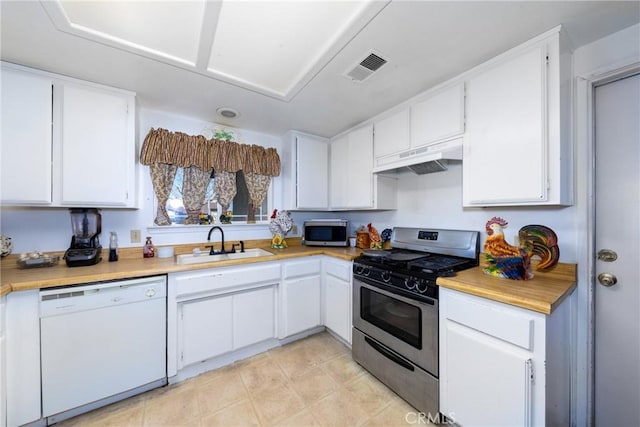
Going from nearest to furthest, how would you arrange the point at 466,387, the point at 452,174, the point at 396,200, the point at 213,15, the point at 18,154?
1. the point at 213,15
2. the point at 466,387
3. the point at 18,154
4. the point at 452,174
5. the point at 396,200

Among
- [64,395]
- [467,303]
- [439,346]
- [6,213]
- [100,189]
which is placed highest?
[100,189]

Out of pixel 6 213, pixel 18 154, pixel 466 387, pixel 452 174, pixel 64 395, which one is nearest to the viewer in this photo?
pixel 466 387

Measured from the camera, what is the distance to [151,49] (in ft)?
4.68

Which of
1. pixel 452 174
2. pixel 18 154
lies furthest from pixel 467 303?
pixel 18 154

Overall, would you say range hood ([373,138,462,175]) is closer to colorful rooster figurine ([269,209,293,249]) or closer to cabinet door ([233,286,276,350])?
colorful rooster figurine ([269,209,293,249])

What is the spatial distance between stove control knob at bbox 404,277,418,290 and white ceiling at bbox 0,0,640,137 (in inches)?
56.8

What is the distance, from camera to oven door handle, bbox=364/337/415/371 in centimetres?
158

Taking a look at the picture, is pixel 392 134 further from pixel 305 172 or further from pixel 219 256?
pixel 219 256

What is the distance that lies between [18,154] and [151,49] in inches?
44.6

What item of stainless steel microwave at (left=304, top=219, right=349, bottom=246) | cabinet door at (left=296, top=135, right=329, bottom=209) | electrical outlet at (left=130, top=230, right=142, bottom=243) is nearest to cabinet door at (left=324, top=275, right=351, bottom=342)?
stainless steel microwave at (left=304, top=219, right=349, bottom=246)

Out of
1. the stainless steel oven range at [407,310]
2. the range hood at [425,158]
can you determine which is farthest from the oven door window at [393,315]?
the range hood at [425,158]

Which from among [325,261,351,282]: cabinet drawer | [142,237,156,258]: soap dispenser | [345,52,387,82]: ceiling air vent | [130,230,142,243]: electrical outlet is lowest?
[325,261,351,282]: cabinet drawer

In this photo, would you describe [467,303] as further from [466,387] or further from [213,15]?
[213,15]

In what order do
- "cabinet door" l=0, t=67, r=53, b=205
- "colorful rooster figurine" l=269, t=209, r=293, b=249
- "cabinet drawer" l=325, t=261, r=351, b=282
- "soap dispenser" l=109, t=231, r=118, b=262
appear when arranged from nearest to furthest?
"cabinet door" l=0, t=67, r=53, b=205
"soap dispenser" l=109, t=231, r=118, b=262
"cabinet drawer" l=325, t=261, r=351, b=282
"colorful rooster figurine" l=269, t=209, r=293, b=249
